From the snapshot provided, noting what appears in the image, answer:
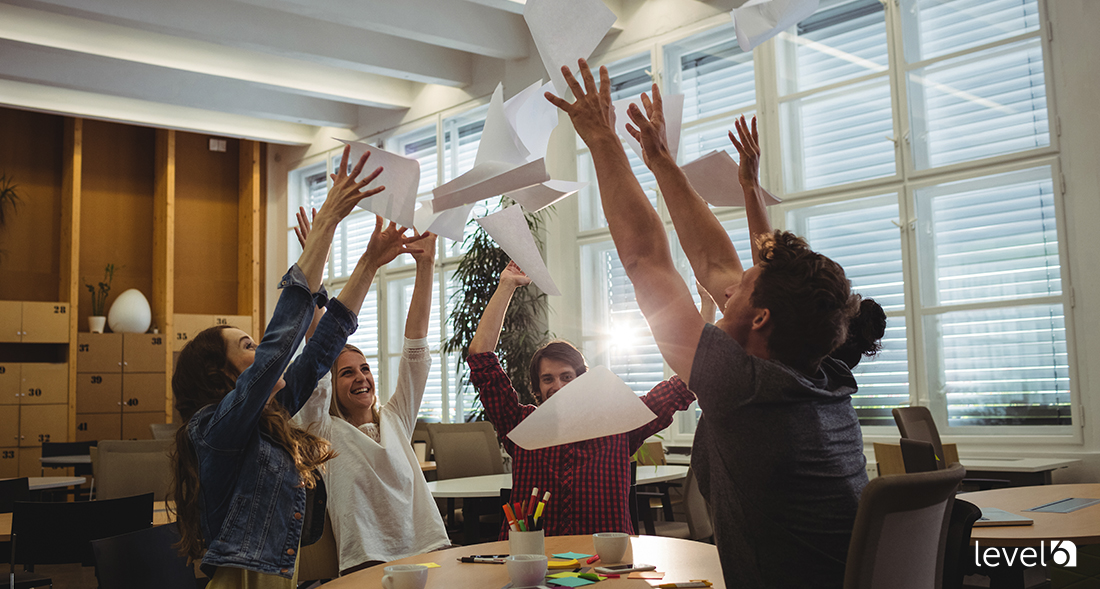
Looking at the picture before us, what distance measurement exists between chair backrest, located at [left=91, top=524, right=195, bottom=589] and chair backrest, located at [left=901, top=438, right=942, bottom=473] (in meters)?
2.22

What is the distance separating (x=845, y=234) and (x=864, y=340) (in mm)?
4447

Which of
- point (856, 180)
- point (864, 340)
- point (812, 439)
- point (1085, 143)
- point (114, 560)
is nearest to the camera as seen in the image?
point (812, 439)

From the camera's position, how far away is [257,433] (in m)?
1.63

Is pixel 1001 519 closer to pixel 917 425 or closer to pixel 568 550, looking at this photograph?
pixel 568 550

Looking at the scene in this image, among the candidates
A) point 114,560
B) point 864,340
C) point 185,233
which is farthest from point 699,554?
point 185,233

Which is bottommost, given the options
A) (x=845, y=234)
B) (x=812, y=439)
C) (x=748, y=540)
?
(x=748, y=540)

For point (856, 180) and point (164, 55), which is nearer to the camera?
point (856, 180)

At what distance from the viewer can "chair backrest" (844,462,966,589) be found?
43.3 inches

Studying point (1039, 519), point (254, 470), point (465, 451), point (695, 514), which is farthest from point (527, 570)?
point (465, 451)

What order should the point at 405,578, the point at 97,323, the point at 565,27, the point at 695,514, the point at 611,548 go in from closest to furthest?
1. the point at 565,27
2. the point at 405,578
3. the point at 611,548
4. the point at 695,514
5. the point at 97,323

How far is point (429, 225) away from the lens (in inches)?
69.1

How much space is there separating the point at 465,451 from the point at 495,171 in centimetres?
418

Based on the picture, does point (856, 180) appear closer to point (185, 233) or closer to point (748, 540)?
point (748, 540)

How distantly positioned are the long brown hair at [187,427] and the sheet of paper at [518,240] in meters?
0.59
